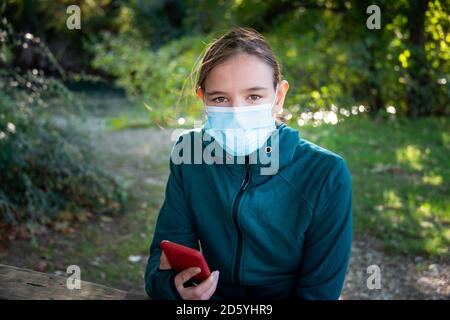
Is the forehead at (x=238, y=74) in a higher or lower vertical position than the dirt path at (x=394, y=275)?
higher

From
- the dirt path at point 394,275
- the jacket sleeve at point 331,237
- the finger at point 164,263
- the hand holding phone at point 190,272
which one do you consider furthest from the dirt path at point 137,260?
the hand holding phone at point 190,272

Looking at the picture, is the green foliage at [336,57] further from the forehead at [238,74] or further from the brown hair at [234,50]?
the forehead at [238,74]

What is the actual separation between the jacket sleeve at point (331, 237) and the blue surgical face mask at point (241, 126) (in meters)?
0.32

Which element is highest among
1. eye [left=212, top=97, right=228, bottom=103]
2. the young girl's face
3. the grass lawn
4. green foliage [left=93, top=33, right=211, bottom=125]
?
green foliage [left=93, top=33, right=211, bottom=125]

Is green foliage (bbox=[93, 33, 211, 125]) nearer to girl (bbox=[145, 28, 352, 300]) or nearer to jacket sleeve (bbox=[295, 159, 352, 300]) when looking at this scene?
girl (bbox=[145, 28, 352, 300])

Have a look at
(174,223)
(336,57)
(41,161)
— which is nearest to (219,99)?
(174,223)

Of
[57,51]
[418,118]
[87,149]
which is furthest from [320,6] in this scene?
[57,51]

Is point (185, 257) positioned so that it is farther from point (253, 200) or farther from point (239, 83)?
point (239, 83)

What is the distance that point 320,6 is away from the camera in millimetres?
5637

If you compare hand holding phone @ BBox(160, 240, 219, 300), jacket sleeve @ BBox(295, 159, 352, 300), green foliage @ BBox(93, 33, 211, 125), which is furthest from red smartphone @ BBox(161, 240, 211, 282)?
green foliage @ BBox(93, 33, 211, 125)

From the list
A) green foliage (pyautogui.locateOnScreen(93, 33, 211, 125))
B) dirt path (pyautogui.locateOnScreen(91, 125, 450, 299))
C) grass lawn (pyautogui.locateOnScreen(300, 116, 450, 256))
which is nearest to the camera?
dirt path (pyautogui.locateOnScreen(91, 125, 450, 299))

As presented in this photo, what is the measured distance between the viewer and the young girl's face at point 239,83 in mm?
2027

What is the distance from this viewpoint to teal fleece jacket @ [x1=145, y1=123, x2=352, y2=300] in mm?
1942

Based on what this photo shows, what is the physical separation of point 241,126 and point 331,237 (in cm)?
54
